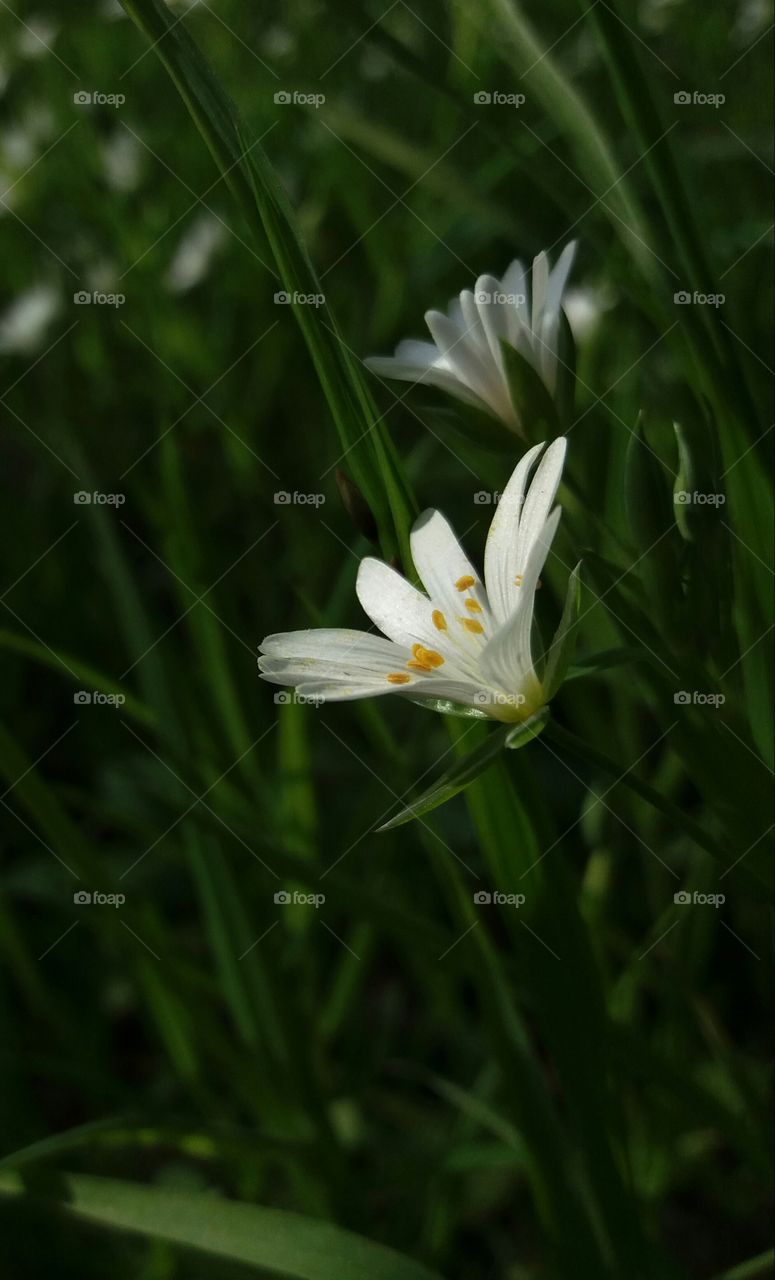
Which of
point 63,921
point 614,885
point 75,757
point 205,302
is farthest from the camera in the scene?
point 205,302

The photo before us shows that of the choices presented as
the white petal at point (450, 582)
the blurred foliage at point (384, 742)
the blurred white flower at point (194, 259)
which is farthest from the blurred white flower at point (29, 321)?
the white petal at point (450, 582)

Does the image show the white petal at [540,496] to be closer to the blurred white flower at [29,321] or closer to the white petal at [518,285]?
the white petal at [518,285]

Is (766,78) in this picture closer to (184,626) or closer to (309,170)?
Answer: (309,170)

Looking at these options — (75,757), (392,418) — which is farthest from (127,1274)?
(392,418)

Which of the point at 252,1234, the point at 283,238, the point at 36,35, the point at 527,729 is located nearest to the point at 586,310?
Answer: the point at 283,238

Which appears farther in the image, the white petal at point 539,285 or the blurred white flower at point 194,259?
the blurred white flower at point 194,259

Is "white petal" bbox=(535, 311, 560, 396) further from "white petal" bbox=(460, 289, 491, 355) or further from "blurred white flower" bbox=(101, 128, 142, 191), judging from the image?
"blurred white flower" bbox=(101, 128, 142, 191)
